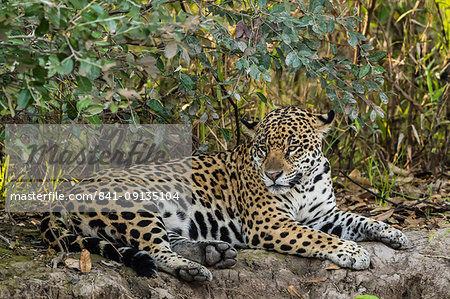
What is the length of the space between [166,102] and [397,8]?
4.89 meters

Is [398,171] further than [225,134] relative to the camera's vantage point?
Yes

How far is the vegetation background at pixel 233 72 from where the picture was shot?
4258mm

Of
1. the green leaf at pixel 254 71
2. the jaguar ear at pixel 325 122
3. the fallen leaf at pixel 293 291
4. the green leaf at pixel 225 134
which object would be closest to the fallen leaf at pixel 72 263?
the fallen leaf at pixel 293 291

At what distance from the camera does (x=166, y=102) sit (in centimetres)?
703

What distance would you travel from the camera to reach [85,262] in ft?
17.0

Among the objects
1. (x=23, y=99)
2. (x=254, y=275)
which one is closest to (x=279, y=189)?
(x=254, y=275)

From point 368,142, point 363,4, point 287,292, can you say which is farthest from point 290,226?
point 363,4

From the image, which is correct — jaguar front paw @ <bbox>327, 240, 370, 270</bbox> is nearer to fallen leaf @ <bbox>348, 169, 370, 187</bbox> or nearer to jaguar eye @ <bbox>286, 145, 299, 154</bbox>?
jaguar eye @ <bbox>286, 145, 299, 154</bbox>

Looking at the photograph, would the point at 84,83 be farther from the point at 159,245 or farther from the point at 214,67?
the point at 214,67

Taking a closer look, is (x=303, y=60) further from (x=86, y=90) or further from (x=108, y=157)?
(x=108, y=157)

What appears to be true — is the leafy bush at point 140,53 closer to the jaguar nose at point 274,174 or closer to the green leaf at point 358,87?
the green leaf at point 358,87

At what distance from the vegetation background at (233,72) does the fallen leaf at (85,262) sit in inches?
42.3

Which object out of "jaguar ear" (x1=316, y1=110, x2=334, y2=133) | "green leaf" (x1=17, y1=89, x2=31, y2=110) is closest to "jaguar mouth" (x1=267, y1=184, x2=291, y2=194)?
"jaguar ear" (x1=316, y1=110, x2=334, y2=133)

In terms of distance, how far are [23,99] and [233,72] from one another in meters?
4.25
